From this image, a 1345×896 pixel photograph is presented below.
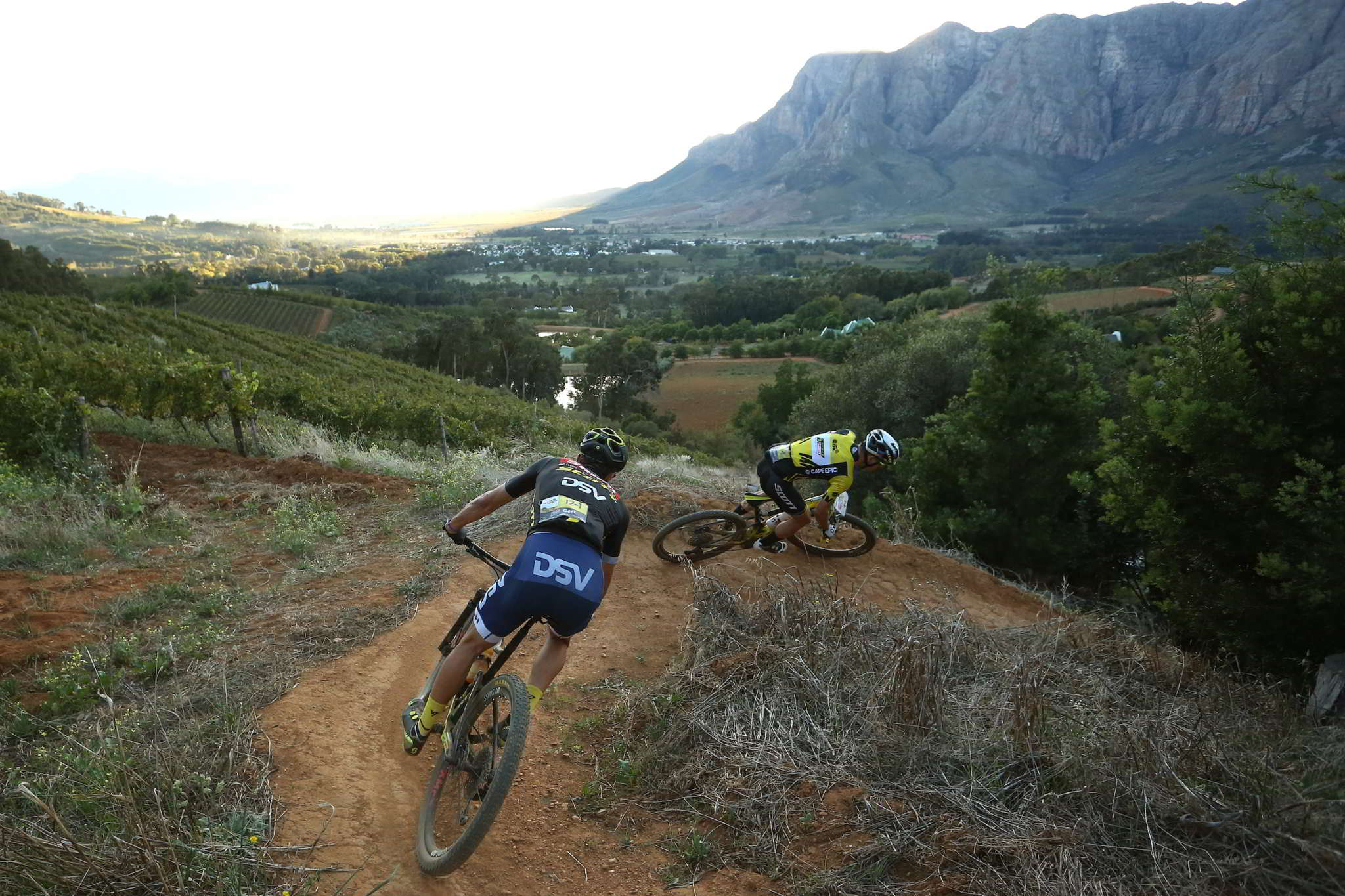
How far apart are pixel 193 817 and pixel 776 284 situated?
113160 mm

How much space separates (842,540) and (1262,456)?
175 inches

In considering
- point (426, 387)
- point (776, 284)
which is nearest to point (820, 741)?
point (426, 387)

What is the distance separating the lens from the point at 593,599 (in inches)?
153

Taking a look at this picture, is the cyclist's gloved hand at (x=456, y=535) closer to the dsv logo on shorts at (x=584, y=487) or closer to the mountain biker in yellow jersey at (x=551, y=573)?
the mountain biker in yellow jersey at (x=551, y=573)

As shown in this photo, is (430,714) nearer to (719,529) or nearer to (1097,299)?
(719,529)

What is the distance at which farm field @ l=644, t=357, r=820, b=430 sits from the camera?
5838cm

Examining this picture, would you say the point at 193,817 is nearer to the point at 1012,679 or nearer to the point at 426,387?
the point at 1012,679

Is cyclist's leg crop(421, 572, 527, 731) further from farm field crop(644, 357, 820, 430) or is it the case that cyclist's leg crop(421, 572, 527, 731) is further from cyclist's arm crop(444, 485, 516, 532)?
farm field crop(644, 357, 820, 430)

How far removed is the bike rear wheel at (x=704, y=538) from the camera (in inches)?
325

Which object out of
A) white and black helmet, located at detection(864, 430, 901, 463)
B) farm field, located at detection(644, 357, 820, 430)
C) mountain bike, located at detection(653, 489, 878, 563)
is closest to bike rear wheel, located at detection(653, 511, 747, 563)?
mountain bike, located at detection(653, 489, 878, 563)

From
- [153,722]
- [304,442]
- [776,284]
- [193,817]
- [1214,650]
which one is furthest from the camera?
[776,284]

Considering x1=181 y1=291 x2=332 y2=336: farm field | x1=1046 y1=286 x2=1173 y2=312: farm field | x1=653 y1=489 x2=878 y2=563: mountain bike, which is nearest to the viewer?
x1=653 y1=489 x2=878 y2=563: mountain bike

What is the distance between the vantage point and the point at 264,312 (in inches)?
3541

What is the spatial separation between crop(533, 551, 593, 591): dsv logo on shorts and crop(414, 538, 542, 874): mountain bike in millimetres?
294
